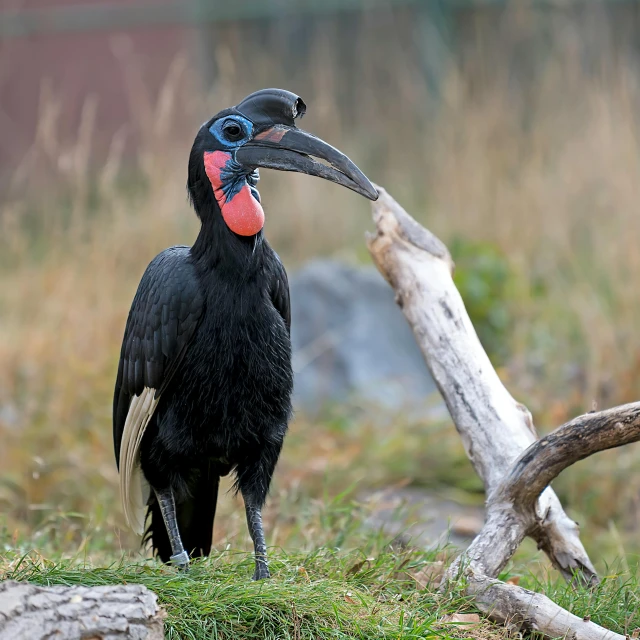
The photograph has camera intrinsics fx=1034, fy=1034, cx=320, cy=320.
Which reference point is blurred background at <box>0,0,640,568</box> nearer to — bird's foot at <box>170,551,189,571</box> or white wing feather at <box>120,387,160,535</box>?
white wing feather at <box>120,387,160,535</box>

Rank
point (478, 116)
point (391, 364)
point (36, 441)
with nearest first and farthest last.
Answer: point (36, 441) < point (391, 364) < point (478, 116)

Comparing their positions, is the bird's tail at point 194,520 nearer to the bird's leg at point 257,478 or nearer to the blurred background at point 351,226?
the bird's leg at point 257,478

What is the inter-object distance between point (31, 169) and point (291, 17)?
3.04m

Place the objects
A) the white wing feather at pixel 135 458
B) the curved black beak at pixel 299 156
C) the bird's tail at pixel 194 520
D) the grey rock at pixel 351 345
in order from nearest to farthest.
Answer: the curved black beak at pixel 299 156
the white wing feather at pixel 135 458
the bird's tail at pixel 194 520
the grey rock at pixel 351 345

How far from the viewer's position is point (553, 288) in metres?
6.78

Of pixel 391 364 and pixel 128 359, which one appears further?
pixel 391 364

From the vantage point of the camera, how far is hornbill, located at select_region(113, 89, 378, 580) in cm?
312

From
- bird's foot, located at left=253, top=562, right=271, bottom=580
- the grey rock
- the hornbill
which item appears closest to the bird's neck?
the hornbill

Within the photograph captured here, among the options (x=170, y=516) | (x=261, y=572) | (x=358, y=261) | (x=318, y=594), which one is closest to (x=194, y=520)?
(x=170, y=516)

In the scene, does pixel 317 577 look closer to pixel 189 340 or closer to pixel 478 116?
pixel 189 340

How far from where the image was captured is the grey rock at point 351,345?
6.18 m

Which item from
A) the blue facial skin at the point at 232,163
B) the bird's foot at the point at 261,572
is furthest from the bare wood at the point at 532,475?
the blue facial skin at the point at 232,163

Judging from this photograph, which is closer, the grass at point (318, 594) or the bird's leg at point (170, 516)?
the grass at point (318, 594)

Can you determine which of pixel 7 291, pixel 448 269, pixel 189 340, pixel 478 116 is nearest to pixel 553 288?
pixel 478 116
